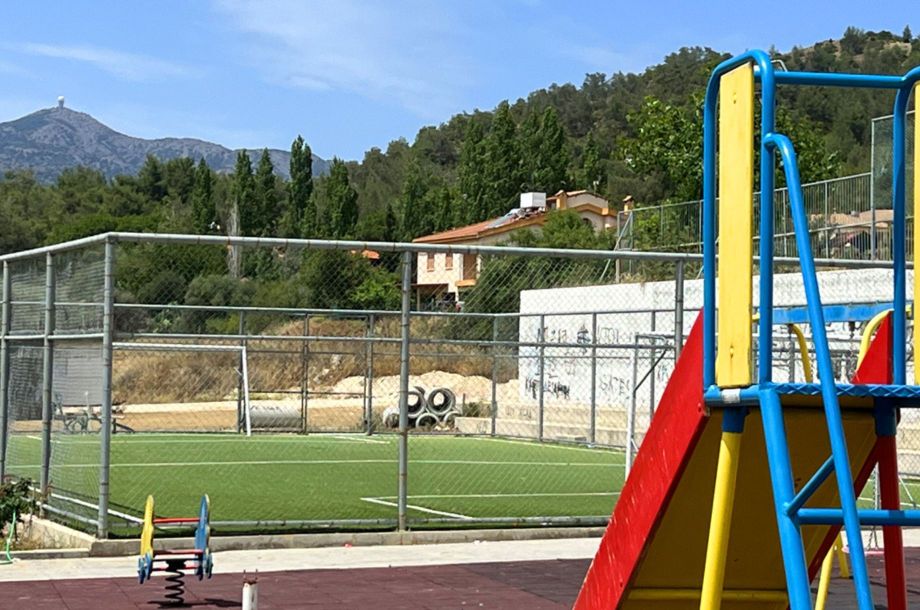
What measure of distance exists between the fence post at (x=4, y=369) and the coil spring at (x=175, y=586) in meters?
5.14

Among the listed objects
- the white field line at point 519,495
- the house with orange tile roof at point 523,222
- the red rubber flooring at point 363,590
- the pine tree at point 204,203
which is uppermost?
the pine tree at point 204,203

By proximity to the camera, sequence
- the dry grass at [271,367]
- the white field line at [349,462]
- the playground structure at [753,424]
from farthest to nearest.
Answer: the dry grass at [271,367]
the white field line at [349,462]
the playground structure at [753,424]

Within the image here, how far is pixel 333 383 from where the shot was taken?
33906mm

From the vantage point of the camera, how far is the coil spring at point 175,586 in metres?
9.94

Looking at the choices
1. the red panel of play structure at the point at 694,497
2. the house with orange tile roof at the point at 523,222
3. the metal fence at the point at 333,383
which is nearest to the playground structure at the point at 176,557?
the metal fence at the point at 333,383

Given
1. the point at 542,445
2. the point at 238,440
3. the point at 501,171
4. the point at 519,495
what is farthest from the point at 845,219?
the point at 501,171

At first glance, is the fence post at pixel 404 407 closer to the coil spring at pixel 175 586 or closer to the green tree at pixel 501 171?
the coil spring at pixel 175 586

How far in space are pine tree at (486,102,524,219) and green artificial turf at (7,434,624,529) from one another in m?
77.6

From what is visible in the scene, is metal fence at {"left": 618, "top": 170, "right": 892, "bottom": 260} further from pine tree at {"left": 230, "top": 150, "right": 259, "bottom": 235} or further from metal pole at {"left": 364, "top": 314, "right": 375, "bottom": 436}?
pine tree at {"left": 230, "top": 150, "right": 259, "bottom": 235}

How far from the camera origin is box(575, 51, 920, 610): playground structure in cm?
530

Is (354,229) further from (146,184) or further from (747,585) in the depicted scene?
(747,585)

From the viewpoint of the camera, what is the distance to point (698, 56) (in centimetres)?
16862

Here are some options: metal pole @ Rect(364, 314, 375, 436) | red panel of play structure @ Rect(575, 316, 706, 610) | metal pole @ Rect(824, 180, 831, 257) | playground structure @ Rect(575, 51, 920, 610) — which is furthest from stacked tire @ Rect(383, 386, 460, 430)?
red panel of play structure @ Rect(575, 316, 706, 610)

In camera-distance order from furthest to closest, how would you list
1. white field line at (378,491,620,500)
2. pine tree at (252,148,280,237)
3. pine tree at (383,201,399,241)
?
pine tree at (252,148,280,237) → pine tree at (383,201,399,241) → white field line at (378,491,620,500)
